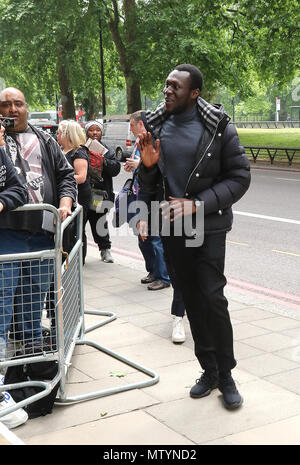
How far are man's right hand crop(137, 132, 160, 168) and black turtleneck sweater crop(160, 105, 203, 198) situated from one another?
86 mm

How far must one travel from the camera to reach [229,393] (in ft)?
12.7

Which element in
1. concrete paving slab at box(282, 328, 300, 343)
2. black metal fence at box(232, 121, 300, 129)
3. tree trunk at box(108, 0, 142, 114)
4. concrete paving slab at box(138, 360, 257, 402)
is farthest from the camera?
black metal fence at box(232, 121, 300, 129)

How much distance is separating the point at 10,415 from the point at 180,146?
1791 mm

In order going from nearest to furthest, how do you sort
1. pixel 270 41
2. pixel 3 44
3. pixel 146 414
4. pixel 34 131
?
1. pixel 146 414
2. pixel 34 131
3. pixel 270 41
4. pixel 3 44

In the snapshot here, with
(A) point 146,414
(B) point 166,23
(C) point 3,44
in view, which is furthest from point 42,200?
(C) point 3,44

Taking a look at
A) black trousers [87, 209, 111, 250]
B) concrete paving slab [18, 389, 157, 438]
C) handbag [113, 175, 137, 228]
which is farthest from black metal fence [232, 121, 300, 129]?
concrete paving slab [18, 389, 157, 438]

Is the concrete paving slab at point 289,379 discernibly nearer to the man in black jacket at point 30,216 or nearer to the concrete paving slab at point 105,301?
the man in black jacket at point 30,216

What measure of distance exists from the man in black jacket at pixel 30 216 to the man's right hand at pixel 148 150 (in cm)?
72

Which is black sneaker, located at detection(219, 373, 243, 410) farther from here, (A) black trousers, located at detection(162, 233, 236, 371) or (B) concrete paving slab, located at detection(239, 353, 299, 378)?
(B) concrete paving slab, located at detection(239, 353, 299, 378)

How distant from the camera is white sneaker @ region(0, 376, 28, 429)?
11.8 feet

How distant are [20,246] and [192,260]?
105cm

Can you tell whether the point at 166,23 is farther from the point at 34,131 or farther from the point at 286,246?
the point at 34,131

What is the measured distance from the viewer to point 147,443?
337 cm

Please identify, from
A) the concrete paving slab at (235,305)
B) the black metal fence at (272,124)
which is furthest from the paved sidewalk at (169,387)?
the black metal fence at (272,124)
